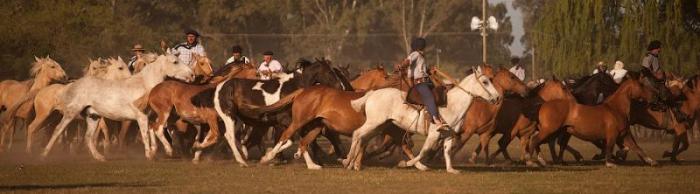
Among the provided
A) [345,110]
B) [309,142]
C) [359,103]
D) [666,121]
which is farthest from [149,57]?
[666,121]

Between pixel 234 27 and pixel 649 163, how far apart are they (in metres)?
76.6

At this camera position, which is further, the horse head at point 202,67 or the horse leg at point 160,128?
the horse head at point 202,67

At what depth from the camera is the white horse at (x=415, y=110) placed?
1998 centimetres

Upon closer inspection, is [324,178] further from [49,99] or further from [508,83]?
[49,99]

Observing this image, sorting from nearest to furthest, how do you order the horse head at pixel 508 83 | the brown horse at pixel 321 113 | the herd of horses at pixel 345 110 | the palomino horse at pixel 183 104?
the herd of horses at pixel 345 110
the brown horse at pixel 321 113
the horse head at pixel 508 83
the palomino horse at pixel 183 104

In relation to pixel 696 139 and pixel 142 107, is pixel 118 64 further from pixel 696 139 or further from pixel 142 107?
pixel 696 139

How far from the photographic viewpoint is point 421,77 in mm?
20016

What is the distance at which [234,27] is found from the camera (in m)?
97.2

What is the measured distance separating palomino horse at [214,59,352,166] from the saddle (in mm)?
2864

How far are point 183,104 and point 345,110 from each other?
3970mm

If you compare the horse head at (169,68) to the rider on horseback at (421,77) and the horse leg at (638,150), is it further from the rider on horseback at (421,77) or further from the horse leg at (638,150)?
the horse leg at (638,150)

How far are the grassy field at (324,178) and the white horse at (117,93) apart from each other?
1179 mm

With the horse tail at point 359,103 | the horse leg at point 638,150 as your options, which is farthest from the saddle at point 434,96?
the horse leg at point 638,150

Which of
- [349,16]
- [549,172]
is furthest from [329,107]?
[349,16]
